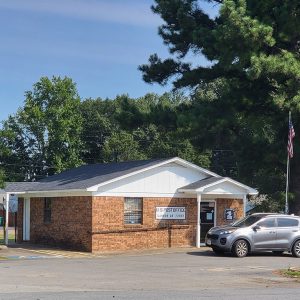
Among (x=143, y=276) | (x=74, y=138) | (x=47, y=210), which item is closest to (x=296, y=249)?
(x=143, y=276)

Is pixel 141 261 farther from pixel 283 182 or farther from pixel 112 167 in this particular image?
pixel 283 182

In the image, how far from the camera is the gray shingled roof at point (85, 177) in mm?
27562

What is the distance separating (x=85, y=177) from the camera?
97.5 feet

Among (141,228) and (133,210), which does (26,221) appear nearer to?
(133,210)

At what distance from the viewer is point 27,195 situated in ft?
103

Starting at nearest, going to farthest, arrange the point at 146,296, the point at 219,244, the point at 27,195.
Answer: the point at 146,296
the point at 219,244
the point at 27,195

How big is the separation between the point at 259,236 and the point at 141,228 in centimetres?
576

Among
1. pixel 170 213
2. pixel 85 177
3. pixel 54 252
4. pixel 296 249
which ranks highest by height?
pixel 85 177

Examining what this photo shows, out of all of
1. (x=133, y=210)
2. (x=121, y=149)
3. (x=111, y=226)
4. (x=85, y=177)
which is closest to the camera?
(x=111, y=226)

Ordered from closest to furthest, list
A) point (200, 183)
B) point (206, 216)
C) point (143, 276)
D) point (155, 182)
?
point (143, 276), point (155, 182), point (200, 183), point (206, 216)

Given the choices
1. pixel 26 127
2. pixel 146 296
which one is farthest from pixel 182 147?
pixel 146 296

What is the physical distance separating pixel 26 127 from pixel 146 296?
2417 inches

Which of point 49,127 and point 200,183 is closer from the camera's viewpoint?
point 200,183

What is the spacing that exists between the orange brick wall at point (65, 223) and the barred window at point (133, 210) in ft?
5.96
